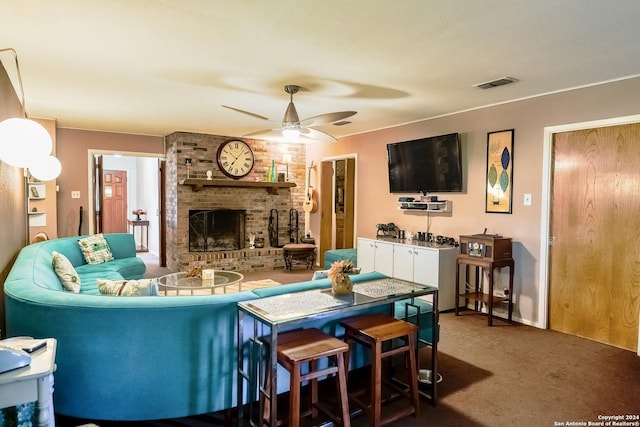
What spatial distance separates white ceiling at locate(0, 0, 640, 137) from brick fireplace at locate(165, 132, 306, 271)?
2.02m

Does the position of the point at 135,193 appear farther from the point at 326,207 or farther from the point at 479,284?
the point at 479,284

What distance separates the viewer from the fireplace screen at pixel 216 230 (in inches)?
260

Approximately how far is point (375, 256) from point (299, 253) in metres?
1.81

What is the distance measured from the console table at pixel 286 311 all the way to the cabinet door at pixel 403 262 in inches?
87.9

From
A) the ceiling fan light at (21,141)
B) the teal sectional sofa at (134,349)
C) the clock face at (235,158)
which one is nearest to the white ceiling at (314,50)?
the ceiling fan light at (21,141)

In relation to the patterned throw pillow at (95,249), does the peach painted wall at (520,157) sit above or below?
above

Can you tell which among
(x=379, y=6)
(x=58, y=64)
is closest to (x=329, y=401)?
(x=379, y=6)

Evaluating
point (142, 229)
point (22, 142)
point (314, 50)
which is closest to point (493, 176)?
point (314, 50)

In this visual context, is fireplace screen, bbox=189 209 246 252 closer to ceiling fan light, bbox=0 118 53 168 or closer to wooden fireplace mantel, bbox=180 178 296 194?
wooden fireplace mantel, bbox=180 178 296 194

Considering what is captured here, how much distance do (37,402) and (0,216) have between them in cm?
219

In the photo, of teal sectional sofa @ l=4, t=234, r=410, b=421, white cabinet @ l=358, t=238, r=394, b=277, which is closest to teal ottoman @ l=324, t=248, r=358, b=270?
white cabinet @ l=358, t=238, r=394, b=277

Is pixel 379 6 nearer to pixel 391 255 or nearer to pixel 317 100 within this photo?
pixel 317 100

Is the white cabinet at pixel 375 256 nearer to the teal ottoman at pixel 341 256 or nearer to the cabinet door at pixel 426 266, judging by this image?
the teal ottoman at pixel 341 256

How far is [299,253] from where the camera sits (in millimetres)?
6719
